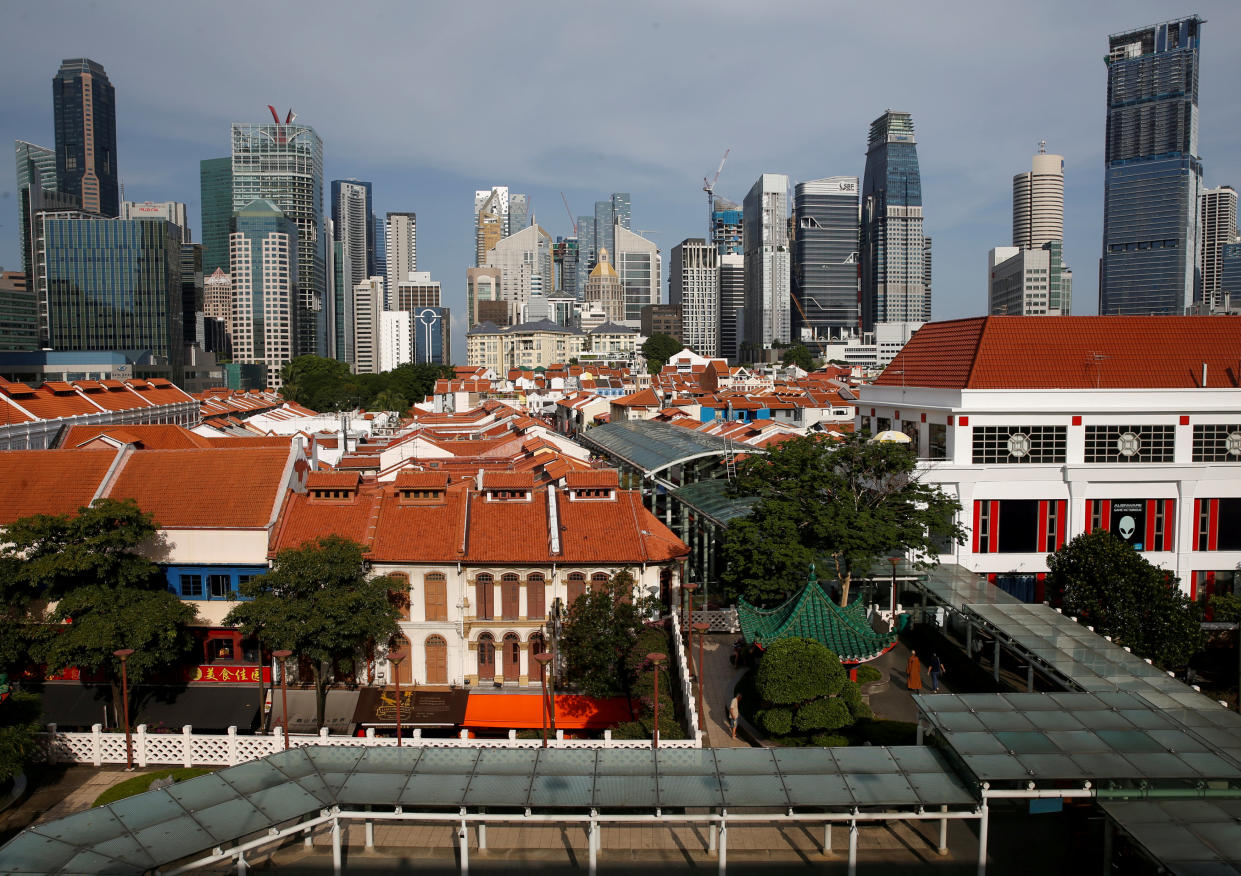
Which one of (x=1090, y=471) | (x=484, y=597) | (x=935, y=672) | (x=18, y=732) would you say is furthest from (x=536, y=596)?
(x=1090, y=471)

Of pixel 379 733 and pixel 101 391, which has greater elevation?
pixel 101 391

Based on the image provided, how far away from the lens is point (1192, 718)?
1977 centimetres

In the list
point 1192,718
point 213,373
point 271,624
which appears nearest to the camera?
point 1192,718

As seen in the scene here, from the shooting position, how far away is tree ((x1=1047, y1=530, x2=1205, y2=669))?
30047 mm

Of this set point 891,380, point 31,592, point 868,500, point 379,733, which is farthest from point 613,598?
point 891,380

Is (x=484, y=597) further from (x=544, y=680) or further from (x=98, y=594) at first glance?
(x=98, y=594)

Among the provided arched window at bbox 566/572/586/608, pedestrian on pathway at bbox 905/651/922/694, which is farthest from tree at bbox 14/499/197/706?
pedestrian on pathway at bbox 905/651/922/694

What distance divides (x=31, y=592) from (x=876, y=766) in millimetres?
25049

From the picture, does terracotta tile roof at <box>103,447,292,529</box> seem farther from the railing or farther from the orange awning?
the orange awning

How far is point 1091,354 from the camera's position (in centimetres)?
3916

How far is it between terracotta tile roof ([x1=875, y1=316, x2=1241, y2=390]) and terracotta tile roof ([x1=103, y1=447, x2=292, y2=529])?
27635mm

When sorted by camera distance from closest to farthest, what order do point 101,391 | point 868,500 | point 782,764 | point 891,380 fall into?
1. point 782,764
2. point 868,500
3. point 891,380
4. point 101,391

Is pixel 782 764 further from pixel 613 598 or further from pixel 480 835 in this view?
pixel 613 598

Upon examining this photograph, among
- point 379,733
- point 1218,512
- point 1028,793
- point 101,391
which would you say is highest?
point 101,391
